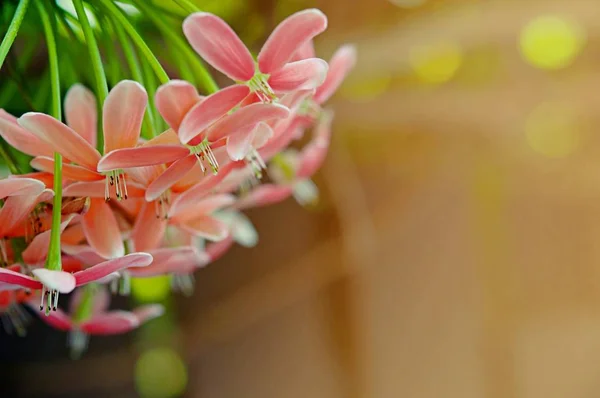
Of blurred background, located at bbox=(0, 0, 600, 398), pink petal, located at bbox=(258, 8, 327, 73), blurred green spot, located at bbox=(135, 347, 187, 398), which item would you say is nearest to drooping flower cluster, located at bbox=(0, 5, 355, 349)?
pink petal, located at bbox=(258, 8, 327, 73)

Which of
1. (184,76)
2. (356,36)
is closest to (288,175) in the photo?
(184,76)

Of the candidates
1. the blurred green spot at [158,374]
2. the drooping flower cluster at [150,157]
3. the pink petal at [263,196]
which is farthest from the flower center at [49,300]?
the blurred green spot at [158,374]

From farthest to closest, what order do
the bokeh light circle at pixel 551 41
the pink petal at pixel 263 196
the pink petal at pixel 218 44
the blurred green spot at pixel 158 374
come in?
the blurred green spot at pixel 158 374
the bokeh light circle at pixel 551 41
the pink petal at pixel 263 196
the pink petal at pixel 218 44

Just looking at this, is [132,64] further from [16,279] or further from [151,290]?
[151,290]

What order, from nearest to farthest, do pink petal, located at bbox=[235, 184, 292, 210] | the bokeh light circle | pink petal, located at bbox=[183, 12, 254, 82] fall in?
pink petal, located at bbox=[183, 12, 254, 82] < pink petal, located at bbox=[235, 184, 292, 210] < the bokeh light circle

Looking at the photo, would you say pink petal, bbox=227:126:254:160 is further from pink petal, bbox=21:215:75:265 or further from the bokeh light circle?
the bokeh light circle

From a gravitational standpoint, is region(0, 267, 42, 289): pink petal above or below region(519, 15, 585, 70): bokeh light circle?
below

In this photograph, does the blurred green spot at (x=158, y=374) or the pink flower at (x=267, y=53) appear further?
the blurred green spot at (x=158, y=374)

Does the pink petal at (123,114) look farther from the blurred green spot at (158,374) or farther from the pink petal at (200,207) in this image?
the blurred green spot at (158,374)
